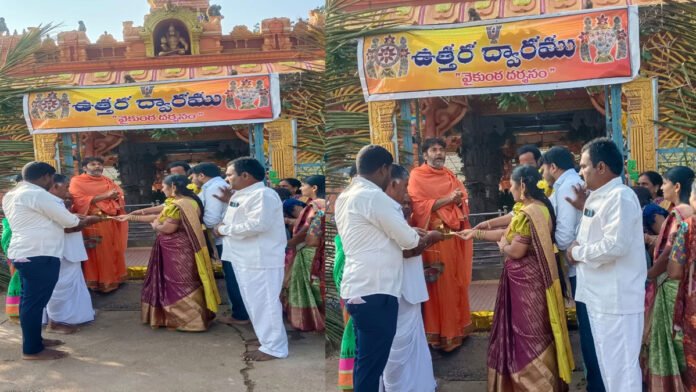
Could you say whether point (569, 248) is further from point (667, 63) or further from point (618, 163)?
point (667, 63)

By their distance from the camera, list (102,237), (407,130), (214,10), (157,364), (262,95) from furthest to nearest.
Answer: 1. (214,10)
2. (102,237)
3. (262,95)
4. (157,364)
5. (407,130)

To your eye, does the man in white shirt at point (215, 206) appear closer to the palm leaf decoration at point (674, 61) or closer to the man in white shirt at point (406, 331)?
the man in white shirt at point (406, 331)

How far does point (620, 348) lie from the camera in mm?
2529

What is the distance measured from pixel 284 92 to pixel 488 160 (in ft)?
7.55

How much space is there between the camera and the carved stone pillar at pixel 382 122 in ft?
10.8

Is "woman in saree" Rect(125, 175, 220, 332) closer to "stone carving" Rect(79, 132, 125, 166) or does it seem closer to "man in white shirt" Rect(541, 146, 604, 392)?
"stone carving" Rect(79, 132, 125, 166)

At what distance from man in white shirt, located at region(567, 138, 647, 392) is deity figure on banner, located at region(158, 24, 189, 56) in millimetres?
4102

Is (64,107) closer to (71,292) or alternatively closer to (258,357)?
(71,292)

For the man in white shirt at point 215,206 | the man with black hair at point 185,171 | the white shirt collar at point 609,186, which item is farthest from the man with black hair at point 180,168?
the white shirt collar at point 609,186

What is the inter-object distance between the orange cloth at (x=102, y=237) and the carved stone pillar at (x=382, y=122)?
9.43ft

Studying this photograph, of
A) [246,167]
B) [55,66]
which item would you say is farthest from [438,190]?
[55,66]

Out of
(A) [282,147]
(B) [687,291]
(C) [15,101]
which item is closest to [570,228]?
(B) [687,291]

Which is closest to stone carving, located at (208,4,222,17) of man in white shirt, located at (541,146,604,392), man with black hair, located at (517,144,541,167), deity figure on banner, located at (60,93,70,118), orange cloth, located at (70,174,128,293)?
deity figure on banner, located at (60,93,70,118)

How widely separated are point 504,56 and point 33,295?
128 inches
